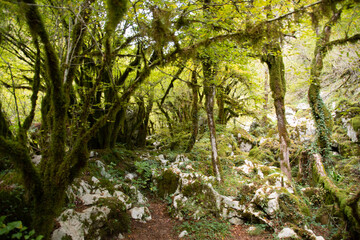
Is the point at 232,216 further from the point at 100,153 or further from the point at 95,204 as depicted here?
the point at 100,153

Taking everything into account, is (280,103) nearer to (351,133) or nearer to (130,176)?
(351,133)

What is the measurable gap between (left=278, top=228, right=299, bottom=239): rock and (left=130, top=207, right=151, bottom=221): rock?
11.4 ft

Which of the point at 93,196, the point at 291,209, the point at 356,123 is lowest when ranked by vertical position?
the point at 291,209

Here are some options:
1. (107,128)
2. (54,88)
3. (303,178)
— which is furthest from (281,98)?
(54,88)

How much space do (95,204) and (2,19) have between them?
4059 mm

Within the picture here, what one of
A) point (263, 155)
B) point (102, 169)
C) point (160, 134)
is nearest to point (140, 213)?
point (102, 169)

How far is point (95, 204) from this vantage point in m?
4.25

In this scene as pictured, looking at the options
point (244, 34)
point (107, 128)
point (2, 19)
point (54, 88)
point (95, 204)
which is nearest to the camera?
point (54, 88)

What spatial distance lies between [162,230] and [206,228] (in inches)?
47.2

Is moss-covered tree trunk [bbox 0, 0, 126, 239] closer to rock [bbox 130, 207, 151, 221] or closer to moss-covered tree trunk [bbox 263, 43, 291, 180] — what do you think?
rock [bbox 130, 207, 151, 221]

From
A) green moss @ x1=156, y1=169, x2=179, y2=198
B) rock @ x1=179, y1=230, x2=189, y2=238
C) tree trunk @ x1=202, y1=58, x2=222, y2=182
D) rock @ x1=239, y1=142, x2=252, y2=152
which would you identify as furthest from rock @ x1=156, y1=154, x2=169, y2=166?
rock @ x1=239, y1=142, x2=252, y2=152

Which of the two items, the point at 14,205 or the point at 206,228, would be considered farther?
the point at 206,228

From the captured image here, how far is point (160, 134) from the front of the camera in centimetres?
1141

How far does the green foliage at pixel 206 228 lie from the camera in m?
4.41
